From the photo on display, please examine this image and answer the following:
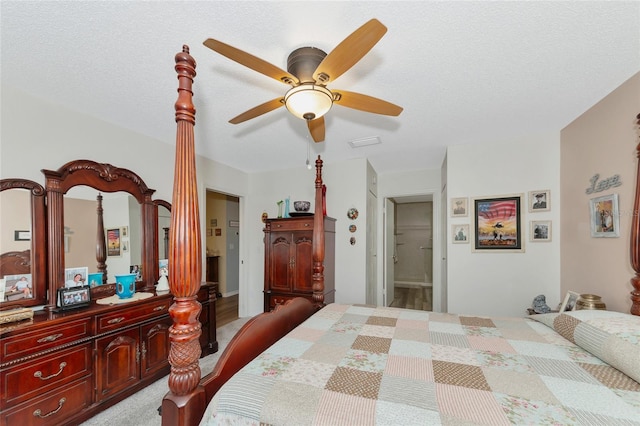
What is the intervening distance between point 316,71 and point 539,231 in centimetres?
292

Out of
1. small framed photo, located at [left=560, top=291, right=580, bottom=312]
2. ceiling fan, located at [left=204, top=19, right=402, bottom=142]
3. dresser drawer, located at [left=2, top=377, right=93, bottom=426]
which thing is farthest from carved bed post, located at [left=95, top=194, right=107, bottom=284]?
small framed photo, located at [left=560, top=291, right=580, bottom=312]

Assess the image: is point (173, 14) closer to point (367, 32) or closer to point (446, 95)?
point (367, 32)

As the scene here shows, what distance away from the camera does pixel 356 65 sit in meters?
1.66

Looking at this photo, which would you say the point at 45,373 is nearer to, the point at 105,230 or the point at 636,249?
the point at 105,230

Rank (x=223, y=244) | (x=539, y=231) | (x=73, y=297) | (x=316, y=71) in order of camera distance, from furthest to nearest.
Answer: (x=223, y=244) → (x=539, y=231) → (x=73, y=297) → (x=316, y=71)

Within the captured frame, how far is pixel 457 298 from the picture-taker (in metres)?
3.08

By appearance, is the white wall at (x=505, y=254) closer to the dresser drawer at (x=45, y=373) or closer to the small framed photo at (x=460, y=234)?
the small framed photo at (x=460, y=234)

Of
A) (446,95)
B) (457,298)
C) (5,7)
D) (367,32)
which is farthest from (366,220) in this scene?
(5,7)

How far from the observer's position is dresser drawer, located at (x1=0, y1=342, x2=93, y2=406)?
1.59m

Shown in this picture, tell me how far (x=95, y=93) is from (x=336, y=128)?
2045 mm

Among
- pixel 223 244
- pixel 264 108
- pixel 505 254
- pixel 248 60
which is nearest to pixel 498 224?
pixel 505 254

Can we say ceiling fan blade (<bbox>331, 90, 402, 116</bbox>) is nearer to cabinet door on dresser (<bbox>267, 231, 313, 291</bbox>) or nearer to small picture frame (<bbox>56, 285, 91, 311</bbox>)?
cabinet door on dresser (<bbox>267, 231, 313, 291</bbox>)

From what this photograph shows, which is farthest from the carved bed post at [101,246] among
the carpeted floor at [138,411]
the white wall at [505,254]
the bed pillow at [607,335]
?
the white wall at [505,254]

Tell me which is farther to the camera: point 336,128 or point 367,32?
point 336,128
